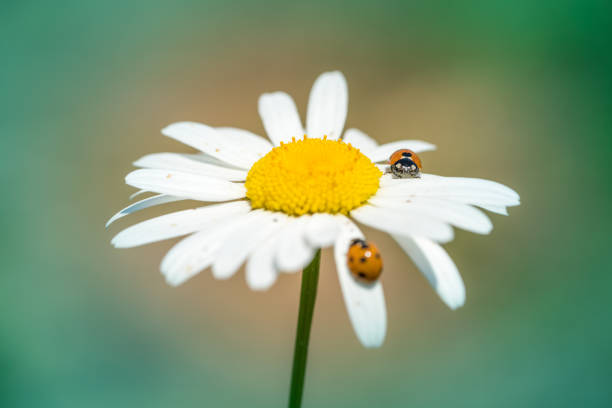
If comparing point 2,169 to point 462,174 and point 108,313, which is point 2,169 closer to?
point 108,313

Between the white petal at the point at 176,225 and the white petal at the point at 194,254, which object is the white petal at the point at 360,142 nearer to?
the white petal at the point at 176,225

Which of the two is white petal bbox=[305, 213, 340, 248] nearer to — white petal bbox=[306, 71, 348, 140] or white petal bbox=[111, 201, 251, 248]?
white petal bbox=[111, 201, 251, 248]

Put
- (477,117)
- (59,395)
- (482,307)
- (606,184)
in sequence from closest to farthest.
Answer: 1. (59,395)
2. (482,307)
3. (606,184)
4. (477,117)

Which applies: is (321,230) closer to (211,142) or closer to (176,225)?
(176,225)

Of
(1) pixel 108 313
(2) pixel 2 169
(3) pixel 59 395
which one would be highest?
A: (2) pixel 2 169


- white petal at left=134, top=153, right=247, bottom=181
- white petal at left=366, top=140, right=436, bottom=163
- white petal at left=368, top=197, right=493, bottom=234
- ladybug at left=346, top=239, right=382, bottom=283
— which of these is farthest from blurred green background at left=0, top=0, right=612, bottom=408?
ladybug at left=346, top=239, right=382, bottom=283

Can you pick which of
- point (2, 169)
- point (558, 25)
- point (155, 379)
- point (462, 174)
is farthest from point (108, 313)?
point (558, 25)

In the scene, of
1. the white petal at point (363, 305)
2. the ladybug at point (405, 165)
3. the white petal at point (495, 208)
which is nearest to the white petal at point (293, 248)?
the white petal at point (363, 305)
